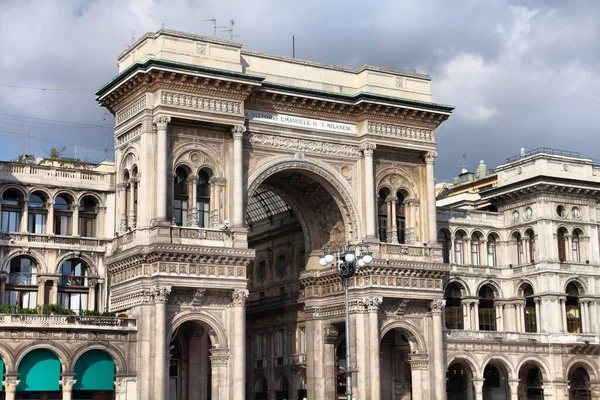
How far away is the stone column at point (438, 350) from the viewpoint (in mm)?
61094

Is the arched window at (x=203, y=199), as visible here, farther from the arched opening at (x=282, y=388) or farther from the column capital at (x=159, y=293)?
the arched opening at (x=282, y=388)

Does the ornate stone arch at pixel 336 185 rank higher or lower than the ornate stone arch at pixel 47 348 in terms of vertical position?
higher

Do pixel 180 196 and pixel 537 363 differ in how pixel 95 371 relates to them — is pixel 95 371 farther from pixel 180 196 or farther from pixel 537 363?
pixel 537 363

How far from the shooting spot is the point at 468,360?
67.4 meters

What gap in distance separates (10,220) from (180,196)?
1054 cm

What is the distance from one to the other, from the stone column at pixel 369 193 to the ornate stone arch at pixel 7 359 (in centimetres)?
2140

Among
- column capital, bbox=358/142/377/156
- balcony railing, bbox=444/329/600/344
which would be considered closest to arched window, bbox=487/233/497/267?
balcony railing, bbox=444/329/600/344

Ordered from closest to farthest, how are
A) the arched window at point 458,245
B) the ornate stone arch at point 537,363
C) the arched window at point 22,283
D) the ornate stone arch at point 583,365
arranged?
the arched window at point 22,283 < the ornate stone arch at point 537,363 < the ornate stone arch at point 583,365 < the arched window at point 458,245

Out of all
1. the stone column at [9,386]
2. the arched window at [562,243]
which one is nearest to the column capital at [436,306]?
the arched window at [562,243]

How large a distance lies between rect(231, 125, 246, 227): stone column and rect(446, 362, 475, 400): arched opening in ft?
72.3

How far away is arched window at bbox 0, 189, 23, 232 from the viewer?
195 ft

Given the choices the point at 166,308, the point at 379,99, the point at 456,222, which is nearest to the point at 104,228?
the point at 166,308

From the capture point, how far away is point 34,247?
59156mm

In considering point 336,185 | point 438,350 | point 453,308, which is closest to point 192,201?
point 336,185
